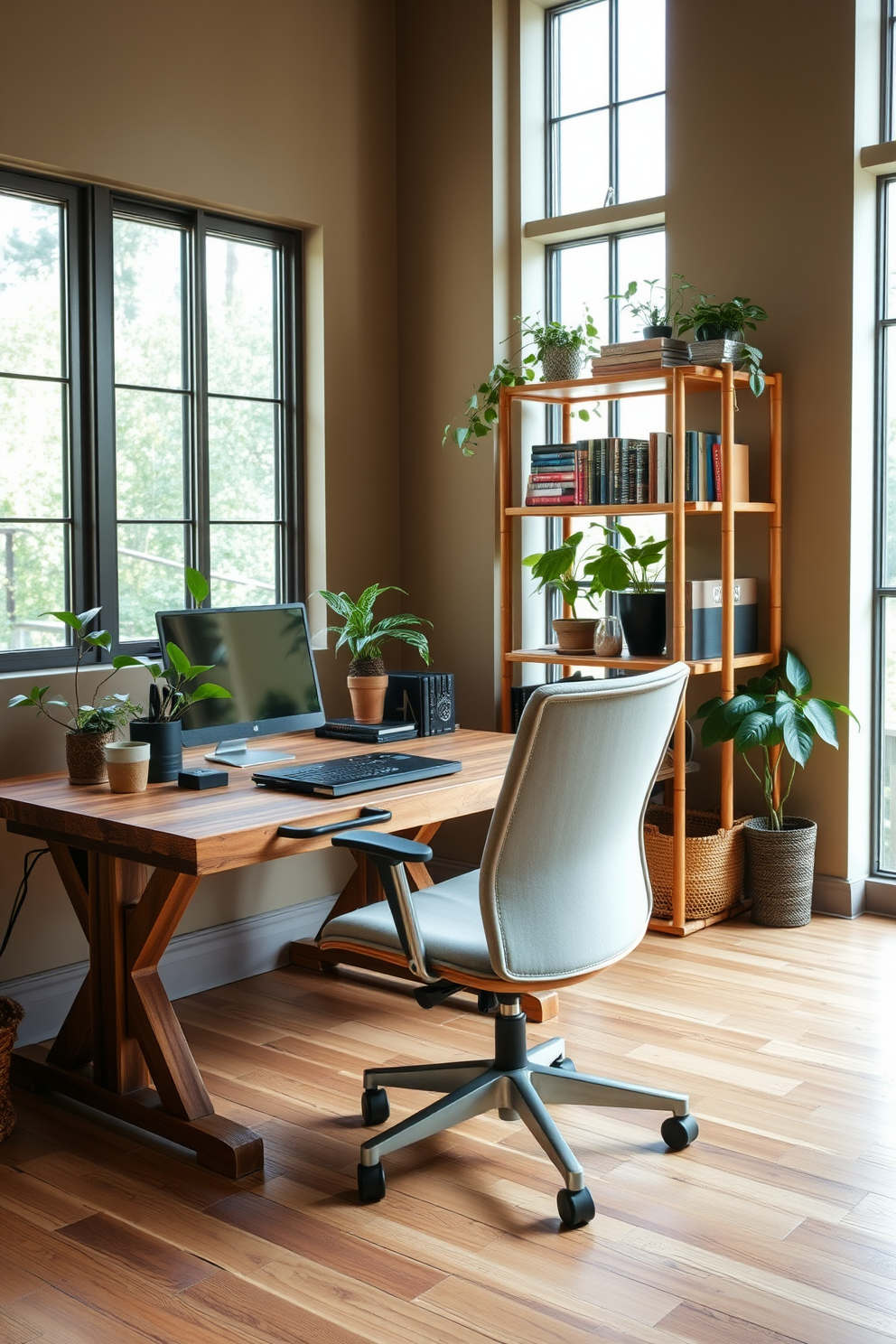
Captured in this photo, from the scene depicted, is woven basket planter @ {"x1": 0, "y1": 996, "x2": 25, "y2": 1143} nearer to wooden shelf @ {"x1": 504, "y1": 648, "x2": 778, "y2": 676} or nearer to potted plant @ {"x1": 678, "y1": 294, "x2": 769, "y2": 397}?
wooden shelf @ {"x1": 504, "y1": 648, "x2": 778, "y2": 676}

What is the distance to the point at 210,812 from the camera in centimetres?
267

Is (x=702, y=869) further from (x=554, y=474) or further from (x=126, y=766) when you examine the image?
(x=126, y=766)

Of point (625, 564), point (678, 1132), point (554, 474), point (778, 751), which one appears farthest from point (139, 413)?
point (678, 1132)

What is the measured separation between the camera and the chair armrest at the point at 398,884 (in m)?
2.34

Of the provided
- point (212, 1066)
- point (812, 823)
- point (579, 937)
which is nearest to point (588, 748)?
point (579, 937)

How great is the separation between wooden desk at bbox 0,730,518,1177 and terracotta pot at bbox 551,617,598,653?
1.12 metres

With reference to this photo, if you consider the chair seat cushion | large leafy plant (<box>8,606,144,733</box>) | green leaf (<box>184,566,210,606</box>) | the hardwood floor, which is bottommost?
the hardwood floor

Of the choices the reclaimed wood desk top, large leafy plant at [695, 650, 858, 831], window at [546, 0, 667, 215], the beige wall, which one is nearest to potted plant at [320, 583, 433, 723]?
the reclaimed wood desk top

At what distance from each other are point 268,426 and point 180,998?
1.87m

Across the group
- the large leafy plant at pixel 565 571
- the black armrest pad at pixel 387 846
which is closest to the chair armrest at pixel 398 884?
the black armrest pad at pixel 387 846

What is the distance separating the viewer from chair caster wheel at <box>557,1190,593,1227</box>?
2.31 metres

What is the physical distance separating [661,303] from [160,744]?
2410 mm

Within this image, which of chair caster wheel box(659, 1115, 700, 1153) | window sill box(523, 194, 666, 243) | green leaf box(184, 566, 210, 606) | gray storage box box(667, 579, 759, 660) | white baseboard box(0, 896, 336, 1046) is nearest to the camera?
chair caster wheel box(659, 1115, 700, 1153)

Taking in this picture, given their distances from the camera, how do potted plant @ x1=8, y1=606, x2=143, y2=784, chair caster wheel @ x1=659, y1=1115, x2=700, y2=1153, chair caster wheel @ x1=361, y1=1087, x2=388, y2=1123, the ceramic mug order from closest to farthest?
chair caster wheel @ x1=659, y1=1115, x2=700, y2=1153
chair caster wheel @ x1=361, y1=1087, x2=388, y2=1123
the ceramic mug
potted plant @ x1=8, y1=606, x2=143, y2=784
